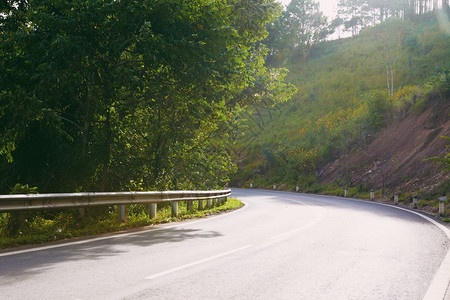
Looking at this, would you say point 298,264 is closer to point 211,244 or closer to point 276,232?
point 211,244

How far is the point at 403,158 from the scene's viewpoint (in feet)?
98.1

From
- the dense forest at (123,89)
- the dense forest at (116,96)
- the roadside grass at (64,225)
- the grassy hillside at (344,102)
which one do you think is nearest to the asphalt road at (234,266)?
the roadside grass at (64,225)

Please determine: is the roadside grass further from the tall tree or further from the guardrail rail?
the tall tree

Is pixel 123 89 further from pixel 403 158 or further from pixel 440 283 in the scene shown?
pixel 403 158

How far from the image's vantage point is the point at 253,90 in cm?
2067

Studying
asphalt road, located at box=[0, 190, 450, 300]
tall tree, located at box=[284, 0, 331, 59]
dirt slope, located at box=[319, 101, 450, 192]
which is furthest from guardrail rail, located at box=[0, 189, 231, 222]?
tall tree, located at box=[284, 0, 331, 59]

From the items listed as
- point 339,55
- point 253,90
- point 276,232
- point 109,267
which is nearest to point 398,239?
point 276,232

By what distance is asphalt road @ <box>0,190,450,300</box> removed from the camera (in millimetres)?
5188

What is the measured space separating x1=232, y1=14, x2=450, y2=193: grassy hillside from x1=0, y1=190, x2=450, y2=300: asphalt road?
18019 millimetres

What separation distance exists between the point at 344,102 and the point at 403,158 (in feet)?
73.2

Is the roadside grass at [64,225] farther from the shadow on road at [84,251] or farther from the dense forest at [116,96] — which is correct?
the shadow on road at [84,251]

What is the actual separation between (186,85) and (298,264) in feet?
22.8

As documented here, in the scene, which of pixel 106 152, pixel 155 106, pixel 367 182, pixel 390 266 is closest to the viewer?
pixel 390 266

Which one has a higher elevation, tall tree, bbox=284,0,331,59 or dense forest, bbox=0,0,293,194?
tall tree, bbox=284,0,331,59
